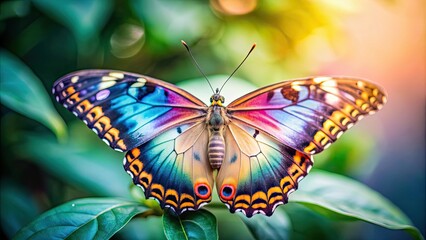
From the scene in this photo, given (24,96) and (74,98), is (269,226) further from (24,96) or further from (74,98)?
(24,96)

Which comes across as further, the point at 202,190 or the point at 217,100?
the point at 217,100

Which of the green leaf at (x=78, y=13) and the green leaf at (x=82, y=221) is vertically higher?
the green leaf at (x=78, y=13)

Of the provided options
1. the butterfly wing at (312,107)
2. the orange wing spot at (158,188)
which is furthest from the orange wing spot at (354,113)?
the orange wing spot at (158,188)

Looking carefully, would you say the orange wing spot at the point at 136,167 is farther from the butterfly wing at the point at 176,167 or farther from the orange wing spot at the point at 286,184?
the orange wing spot at the point at 286,184

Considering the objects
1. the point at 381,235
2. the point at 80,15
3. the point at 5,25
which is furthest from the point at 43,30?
the point at 381,235

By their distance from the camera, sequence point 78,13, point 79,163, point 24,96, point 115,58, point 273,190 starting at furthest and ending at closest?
point 115,58
point 79,163
point 78,13
point 24,96
point 273,190

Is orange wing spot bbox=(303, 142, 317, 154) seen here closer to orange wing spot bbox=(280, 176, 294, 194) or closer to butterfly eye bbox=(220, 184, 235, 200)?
orange wing spot bbox=(280, 176, 294, 194)

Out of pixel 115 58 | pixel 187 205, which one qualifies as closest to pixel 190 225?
pixel 187 205

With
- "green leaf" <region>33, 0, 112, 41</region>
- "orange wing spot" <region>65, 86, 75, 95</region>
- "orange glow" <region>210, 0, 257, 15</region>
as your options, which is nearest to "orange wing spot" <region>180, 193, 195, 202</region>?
"orange wing spot" <region>65, 86, 75, 95</region>
